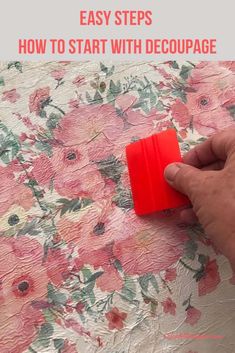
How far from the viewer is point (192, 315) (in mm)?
594

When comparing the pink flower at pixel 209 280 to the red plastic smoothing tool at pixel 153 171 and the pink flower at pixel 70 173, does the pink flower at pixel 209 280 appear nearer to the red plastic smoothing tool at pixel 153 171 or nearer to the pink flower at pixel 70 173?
the red plastic smoothing tool at pixel 153 171

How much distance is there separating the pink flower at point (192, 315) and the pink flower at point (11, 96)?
0.50 metres

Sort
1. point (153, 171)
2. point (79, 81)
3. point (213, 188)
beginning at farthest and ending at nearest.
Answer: point (79, 81)
point (153, 171)
point (213, 188)

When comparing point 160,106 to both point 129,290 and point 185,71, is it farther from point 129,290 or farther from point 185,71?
point 129,290

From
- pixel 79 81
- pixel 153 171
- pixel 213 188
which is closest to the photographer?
pixel 213 188

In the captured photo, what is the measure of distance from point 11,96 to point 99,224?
0.31 m

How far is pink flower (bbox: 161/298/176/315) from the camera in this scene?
1.96 ft

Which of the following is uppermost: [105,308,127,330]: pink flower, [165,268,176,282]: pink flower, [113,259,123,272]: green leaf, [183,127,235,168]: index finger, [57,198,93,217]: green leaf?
[183,127,235,168]: index finger

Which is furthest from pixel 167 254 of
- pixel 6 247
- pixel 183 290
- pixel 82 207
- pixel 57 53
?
pixel 57 53

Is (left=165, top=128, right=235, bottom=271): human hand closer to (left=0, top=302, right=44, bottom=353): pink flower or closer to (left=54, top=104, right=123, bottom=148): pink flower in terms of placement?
(left=54, top=104, right=123, bottom=148): pink flower

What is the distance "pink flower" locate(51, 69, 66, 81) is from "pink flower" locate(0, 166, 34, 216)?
219mm

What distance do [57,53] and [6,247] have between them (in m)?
0.43

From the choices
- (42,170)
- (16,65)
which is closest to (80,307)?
(42,170)

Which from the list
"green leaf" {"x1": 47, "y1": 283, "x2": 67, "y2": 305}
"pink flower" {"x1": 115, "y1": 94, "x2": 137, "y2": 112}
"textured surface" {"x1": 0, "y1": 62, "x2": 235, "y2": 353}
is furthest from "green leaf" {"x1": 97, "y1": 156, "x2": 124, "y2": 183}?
"green leaf" {"x1": 47, "y1": 283, "x2": 67, "y2": 305}
